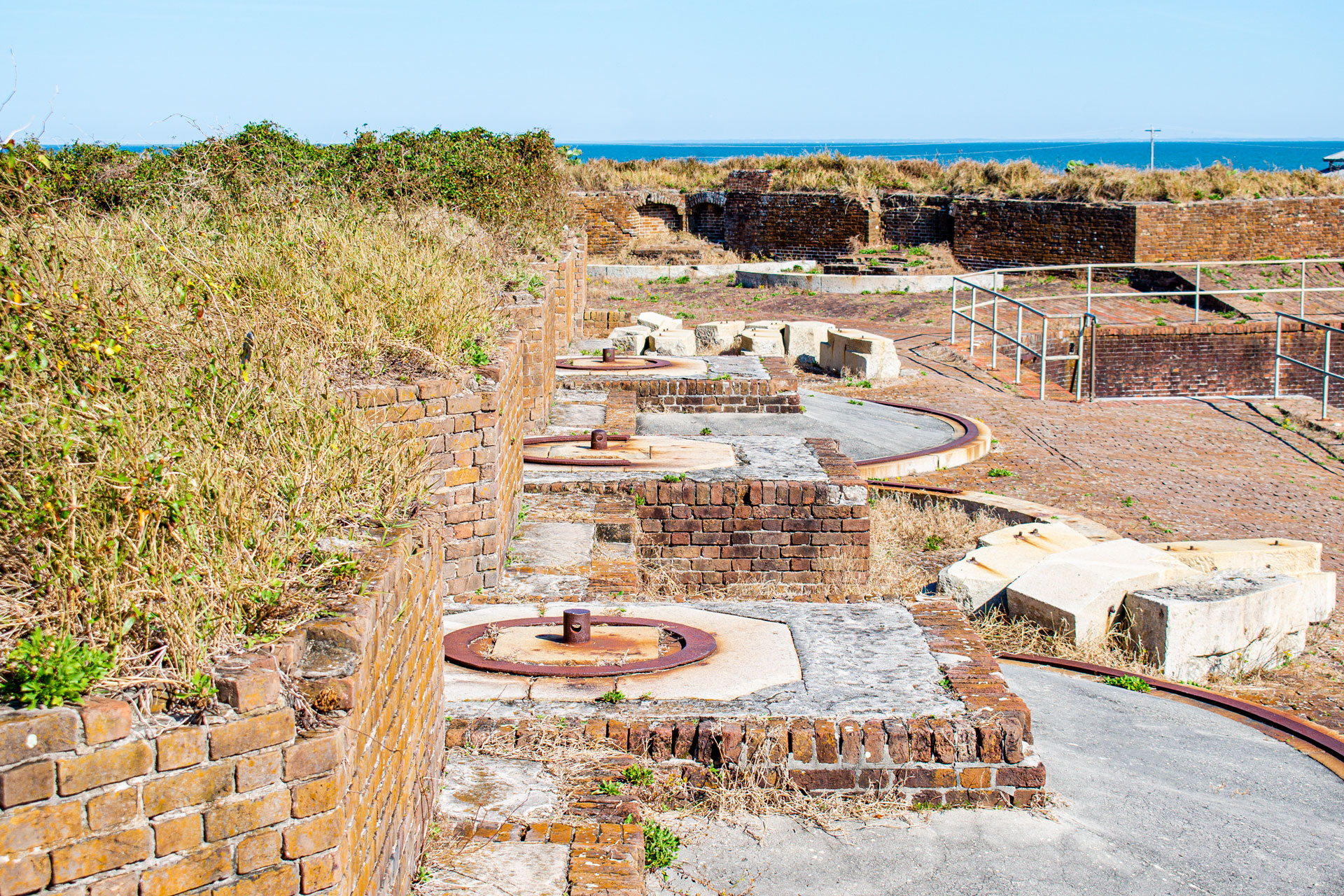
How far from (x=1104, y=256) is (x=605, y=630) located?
77.2ft

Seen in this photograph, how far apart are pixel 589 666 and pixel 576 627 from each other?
31cm

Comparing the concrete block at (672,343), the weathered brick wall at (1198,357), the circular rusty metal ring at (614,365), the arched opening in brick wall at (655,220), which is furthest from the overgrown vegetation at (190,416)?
the arched opening in brick wall at (655,220)

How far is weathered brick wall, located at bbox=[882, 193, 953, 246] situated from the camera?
99.3 feet

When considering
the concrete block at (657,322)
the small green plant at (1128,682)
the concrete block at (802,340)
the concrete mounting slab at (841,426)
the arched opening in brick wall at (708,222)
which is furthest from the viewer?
the arched opening in brick wall at (708,222)

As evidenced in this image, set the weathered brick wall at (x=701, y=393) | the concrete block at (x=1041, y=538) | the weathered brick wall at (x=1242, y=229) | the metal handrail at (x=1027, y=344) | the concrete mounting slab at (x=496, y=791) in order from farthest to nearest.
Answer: the weathered brick wall at (x=1242, y=229) → the metal handrail at (x=1027, y=344) → the weathered brick wall at (x=701, y=393) → the concrete block at (x=1041, y=538) → the concrete mounting slab at (x=496, y=791)

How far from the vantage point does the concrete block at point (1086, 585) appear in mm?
7133

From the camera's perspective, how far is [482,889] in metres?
3.40

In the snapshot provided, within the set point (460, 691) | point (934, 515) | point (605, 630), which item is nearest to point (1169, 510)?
point (934, 515)

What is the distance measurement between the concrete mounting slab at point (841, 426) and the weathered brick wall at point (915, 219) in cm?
1667

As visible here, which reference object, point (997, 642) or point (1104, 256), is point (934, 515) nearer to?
point (997, 642)

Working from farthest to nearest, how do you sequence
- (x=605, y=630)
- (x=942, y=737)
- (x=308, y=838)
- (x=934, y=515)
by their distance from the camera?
(x=934, y=515)
(x=605, y=630)
(x=942, y=737)
(x=308, y=838)

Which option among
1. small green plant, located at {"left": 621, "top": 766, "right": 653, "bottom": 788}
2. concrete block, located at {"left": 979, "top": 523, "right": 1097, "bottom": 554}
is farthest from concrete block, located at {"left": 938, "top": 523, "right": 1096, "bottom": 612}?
small green plant, located at {"left": 621, "top": 766, "right": 653, "bottom": 788}

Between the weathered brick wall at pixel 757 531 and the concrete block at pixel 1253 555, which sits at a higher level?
the weathered brick wall at pixel 757 531

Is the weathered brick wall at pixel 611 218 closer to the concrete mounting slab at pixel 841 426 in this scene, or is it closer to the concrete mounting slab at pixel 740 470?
the concrete mounting slab at pixel 841 426
